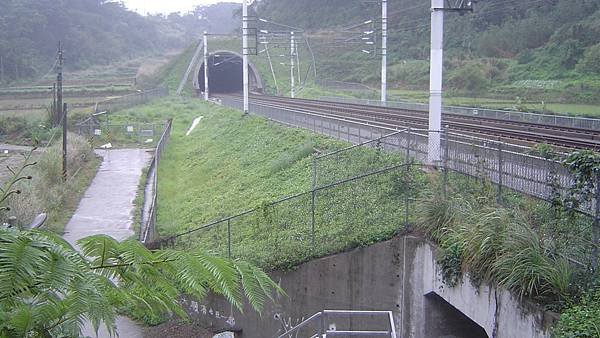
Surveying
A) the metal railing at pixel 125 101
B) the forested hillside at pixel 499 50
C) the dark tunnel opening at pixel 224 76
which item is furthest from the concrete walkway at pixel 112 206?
the dark tunnel opening at pixel 224 76

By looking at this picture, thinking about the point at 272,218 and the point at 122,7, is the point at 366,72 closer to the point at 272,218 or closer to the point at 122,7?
the point at 272,218

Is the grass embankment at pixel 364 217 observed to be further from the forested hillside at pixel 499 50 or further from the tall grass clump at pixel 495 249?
the forested hillside at pixel 499 50

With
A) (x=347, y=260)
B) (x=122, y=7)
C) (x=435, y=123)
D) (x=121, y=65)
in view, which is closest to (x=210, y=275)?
(x=347, y=260)

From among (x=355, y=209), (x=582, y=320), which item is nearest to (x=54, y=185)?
(x=355, y=209)

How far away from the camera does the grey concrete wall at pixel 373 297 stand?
44.7ft

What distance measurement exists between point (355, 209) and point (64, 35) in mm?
122748

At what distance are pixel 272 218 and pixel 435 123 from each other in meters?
5.15

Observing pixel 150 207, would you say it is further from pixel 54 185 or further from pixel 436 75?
pixel 436 75

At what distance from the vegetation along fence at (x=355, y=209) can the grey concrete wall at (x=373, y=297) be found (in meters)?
0.39

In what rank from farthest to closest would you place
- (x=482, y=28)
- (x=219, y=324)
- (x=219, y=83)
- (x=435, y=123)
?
(x=219, y=83), (x=482, y=28), (x=435, y=123), (x=219, y=324)

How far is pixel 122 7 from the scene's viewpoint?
188000 millimetres

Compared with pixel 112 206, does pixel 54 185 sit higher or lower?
higher

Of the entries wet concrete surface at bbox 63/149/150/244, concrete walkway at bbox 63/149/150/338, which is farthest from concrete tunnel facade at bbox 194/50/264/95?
concrete walkway at bbox 63/149/150/338

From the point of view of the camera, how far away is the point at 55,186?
29453mm
